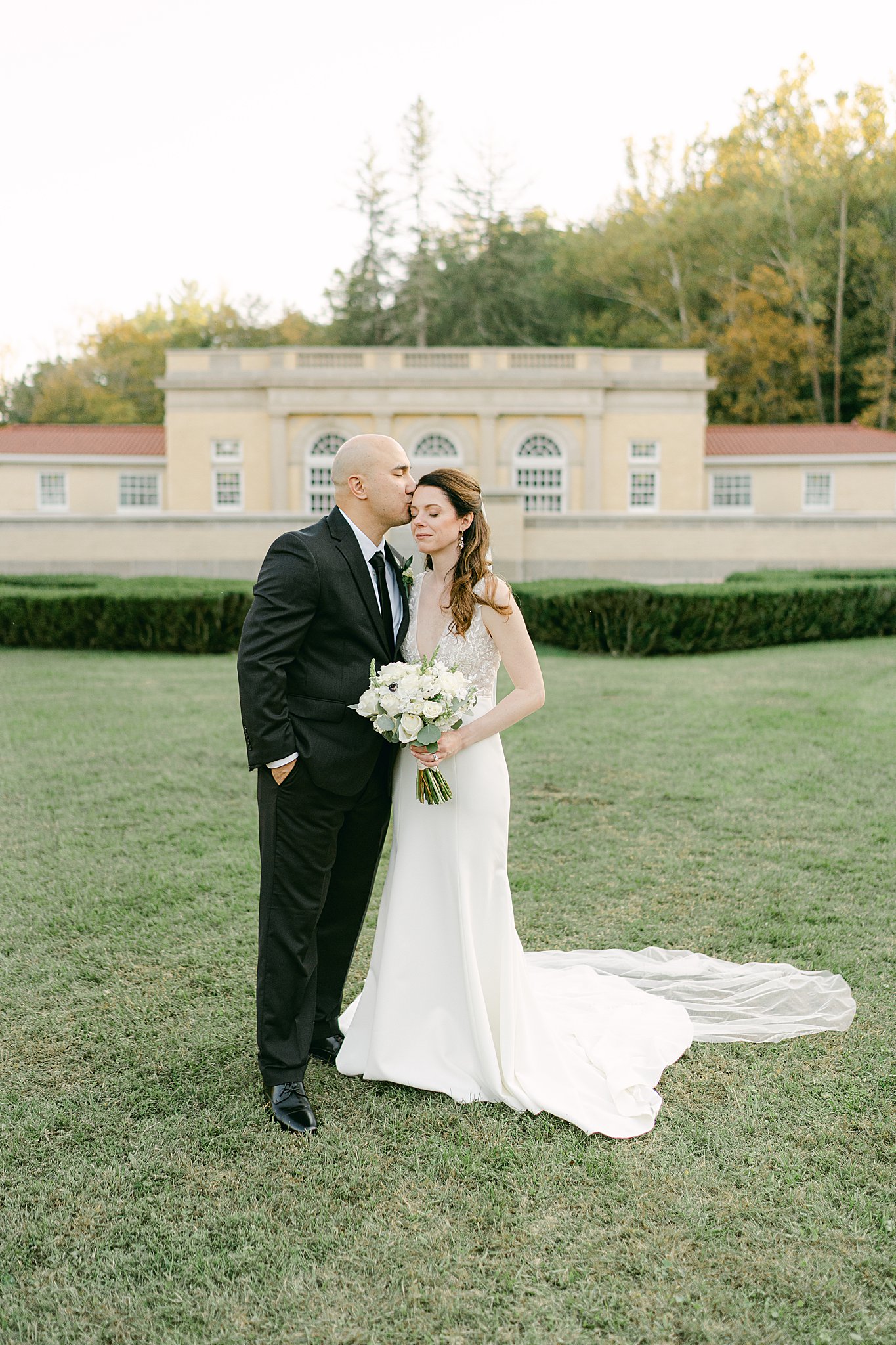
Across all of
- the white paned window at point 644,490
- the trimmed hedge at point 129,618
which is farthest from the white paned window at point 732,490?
the trimmed hedge at point 129,618

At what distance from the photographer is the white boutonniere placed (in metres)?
3.84

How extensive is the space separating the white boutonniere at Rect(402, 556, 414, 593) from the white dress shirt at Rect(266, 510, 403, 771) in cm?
2

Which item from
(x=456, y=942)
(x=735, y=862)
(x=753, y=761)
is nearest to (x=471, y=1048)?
(x=456, y=942)

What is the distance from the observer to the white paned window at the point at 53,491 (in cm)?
3762

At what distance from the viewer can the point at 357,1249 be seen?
288 centimetres

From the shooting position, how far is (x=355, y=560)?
11.8ft

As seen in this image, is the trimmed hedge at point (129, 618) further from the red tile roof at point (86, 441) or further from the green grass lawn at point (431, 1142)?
the red tile roof at point (86, 441)

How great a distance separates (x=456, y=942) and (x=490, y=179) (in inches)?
2306

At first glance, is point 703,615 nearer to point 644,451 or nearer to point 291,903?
point 291,903

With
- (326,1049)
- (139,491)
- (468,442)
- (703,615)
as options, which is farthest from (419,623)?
(139,491)

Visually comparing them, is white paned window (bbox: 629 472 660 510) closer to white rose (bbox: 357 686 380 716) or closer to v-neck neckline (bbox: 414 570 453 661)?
v-neck neckline (bbox: 414 570 453 661)

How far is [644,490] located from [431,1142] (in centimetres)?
3496

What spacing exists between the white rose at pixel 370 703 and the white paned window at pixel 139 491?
3631 centimetres

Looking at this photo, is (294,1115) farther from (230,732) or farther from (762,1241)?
(230,732)
